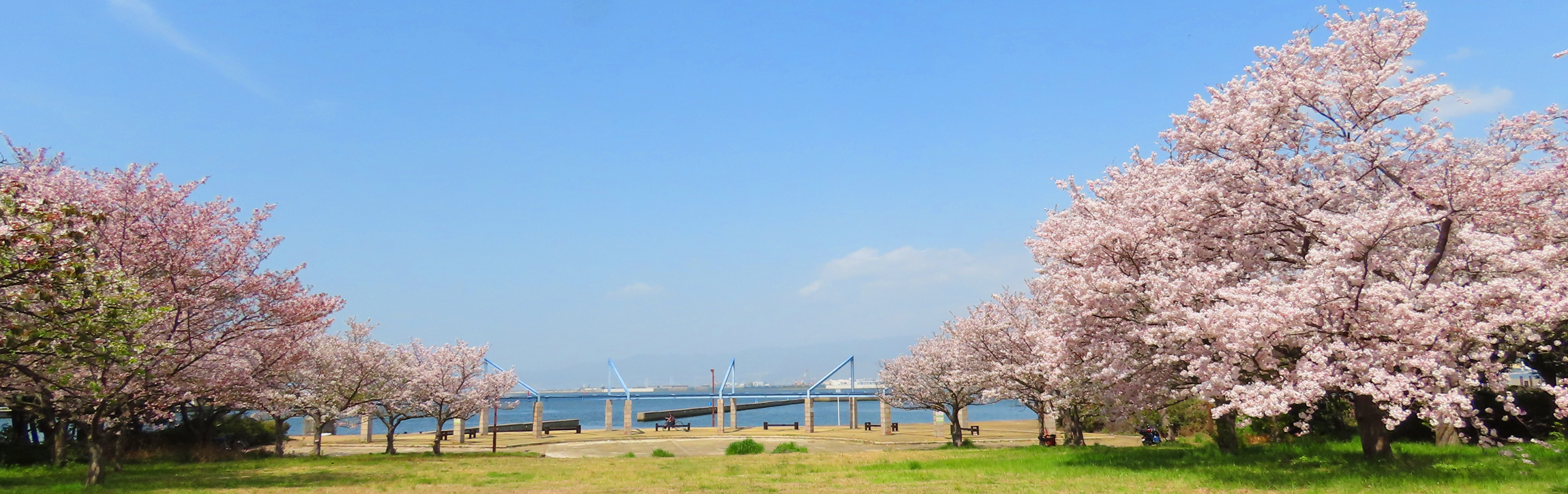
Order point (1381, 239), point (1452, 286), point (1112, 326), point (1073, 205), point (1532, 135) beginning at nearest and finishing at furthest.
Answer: point (1452, 286), point (1381, 239), point (1532, 135), point (1112, 326), point (1073, 205)

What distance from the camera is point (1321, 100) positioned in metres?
17.3

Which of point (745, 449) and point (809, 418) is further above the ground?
point (745, 449)

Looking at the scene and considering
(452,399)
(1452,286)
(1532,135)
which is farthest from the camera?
(452,399)

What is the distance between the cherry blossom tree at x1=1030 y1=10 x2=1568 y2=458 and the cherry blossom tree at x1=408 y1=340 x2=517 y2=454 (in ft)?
106

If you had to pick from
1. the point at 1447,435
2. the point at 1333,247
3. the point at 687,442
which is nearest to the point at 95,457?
the point at 1333,247

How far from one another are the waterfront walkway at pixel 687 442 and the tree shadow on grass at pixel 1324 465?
1613 cm

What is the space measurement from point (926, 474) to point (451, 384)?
29.7 metres

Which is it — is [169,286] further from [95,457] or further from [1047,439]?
[1047,439]

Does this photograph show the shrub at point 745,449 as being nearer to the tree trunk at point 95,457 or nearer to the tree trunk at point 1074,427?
the tree trunk at point 1074,427

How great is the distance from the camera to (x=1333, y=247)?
14688mm

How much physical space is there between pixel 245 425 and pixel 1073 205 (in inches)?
1683

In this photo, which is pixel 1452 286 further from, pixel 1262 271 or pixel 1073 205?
pixel 1073 205

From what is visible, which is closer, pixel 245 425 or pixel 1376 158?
pixel 1376 158

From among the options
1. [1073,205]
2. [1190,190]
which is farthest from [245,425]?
[1190,190]
